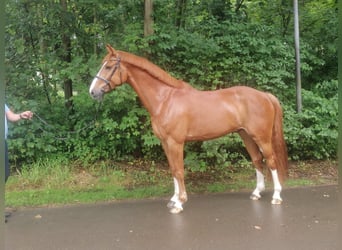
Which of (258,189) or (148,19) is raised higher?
(148,19)

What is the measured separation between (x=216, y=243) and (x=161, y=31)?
13.0 feet

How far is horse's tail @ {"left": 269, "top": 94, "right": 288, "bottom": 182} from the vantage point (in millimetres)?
5293

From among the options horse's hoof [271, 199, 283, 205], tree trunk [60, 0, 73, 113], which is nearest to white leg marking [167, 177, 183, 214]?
horse's hoof [271, 199, 283, 205]

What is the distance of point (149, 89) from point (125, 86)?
154 centimetres

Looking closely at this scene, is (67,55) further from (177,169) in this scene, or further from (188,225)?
(188,225)

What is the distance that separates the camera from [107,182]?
615cm

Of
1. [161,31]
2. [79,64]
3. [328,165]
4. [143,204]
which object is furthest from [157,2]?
[328,165]

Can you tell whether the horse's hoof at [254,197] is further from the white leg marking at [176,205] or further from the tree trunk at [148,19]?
the tree trunk at [148,19]

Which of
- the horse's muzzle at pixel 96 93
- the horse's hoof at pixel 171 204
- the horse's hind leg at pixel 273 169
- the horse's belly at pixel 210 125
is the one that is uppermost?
the horse's muzzle at pixel 96 93

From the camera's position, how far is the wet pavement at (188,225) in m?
3.83

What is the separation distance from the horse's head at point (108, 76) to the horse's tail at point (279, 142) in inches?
85.1

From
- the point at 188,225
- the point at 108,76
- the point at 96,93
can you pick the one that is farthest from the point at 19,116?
the point at 188,225

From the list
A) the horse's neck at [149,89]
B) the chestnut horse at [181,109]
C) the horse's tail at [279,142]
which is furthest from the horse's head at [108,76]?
the horse's tail at [279,142]

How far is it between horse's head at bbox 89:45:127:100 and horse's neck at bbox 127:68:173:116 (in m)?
0.21
